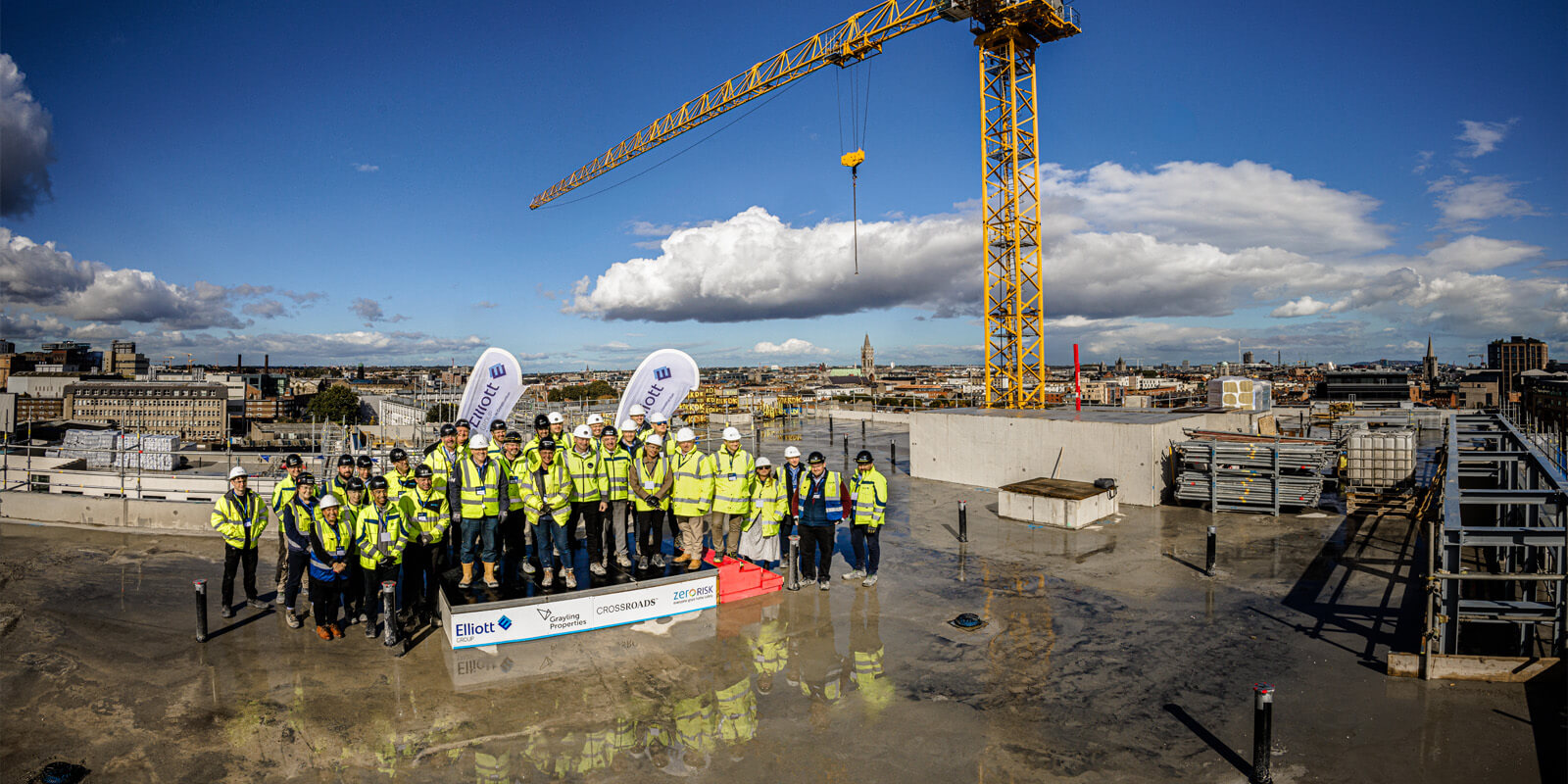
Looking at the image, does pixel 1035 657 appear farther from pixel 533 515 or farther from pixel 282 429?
pixel 282 429

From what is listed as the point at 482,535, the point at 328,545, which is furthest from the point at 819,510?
the point at 328,545

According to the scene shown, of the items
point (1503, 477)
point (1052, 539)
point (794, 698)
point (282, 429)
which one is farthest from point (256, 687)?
point (282, 429)

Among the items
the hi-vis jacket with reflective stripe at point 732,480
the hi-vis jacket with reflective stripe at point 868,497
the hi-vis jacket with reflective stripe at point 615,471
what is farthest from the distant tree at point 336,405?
the hi-vis jacket with reflective stripe at point 868,497

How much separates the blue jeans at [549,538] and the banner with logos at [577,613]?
75 centimetres

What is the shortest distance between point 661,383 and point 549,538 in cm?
597

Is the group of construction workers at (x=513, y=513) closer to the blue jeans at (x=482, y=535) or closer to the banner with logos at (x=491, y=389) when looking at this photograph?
the blue jeans at (x=482, y=535)

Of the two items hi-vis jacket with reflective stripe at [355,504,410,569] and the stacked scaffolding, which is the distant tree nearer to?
hi-vis jacket with reflective stripe at [355,504,410,569]

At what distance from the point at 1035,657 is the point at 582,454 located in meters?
5.65

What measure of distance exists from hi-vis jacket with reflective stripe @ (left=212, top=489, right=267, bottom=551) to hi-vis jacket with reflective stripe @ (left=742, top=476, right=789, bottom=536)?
579cm

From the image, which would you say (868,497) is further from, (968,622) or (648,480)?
(648,480)

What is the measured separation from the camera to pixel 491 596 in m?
7.36

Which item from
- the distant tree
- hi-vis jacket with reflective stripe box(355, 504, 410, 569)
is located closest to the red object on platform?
hi-vis jacket with reflective stripe box(355, 504, 410, 569)

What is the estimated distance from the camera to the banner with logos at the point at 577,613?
710 cm

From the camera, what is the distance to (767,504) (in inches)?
360
